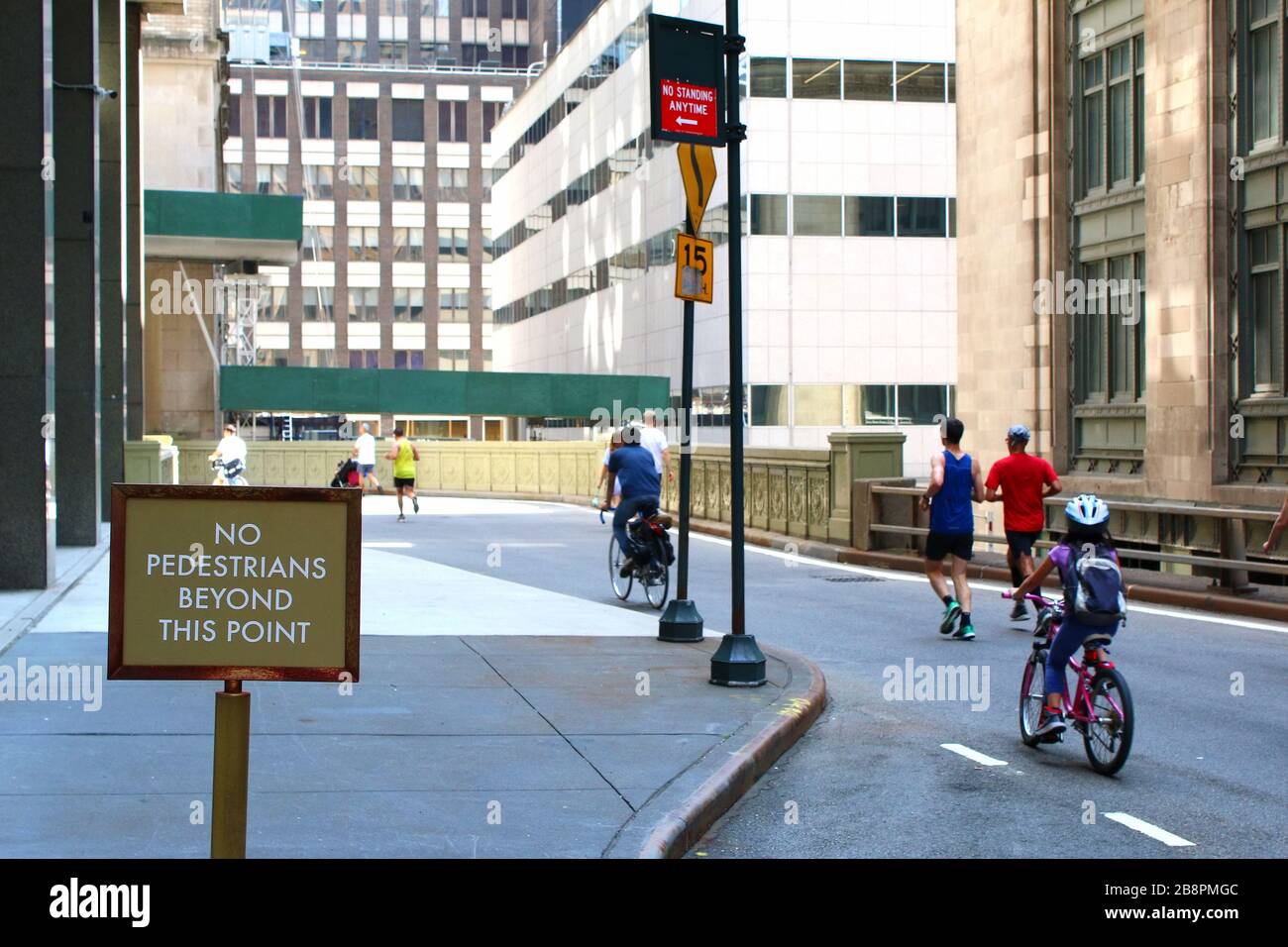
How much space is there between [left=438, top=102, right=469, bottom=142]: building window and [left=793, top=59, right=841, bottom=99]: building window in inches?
2053

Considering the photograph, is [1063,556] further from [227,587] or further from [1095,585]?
[227,587]

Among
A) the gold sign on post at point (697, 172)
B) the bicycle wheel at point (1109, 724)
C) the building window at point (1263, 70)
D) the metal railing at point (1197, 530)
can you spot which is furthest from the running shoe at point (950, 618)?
the building window at point (1263, 70)

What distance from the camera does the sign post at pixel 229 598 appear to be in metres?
5.00

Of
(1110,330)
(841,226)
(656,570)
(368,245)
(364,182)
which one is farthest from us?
(368,245)

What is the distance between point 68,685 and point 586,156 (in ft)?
185

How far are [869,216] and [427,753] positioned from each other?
138ft

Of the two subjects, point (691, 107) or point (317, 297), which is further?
point (317, 297)

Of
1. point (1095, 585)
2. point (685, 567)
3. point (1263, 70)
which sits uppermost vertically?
point (1263, 70)

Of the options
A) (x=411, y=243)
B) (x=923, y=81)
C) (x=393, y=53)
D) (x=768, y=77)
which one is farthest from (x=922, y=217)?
(x=393, y=53)

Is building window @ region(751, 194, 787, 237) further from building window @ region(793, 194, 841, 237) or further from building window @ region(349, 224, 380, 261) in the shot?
building window @ region(349, 224, 380, 261)

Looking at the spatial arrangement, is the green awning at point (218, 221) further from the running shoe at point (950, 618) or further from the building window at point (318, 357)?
the building window at point (318, 357)

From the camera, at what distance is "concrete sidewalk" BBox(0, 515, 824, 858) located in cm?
638

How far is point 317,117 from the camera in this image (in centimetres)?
9444

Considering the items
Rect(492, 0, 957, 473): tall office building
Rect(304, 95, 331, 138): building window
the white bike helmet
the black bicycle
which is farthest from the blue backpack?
Rect(304, 95, 331, 138): building window
